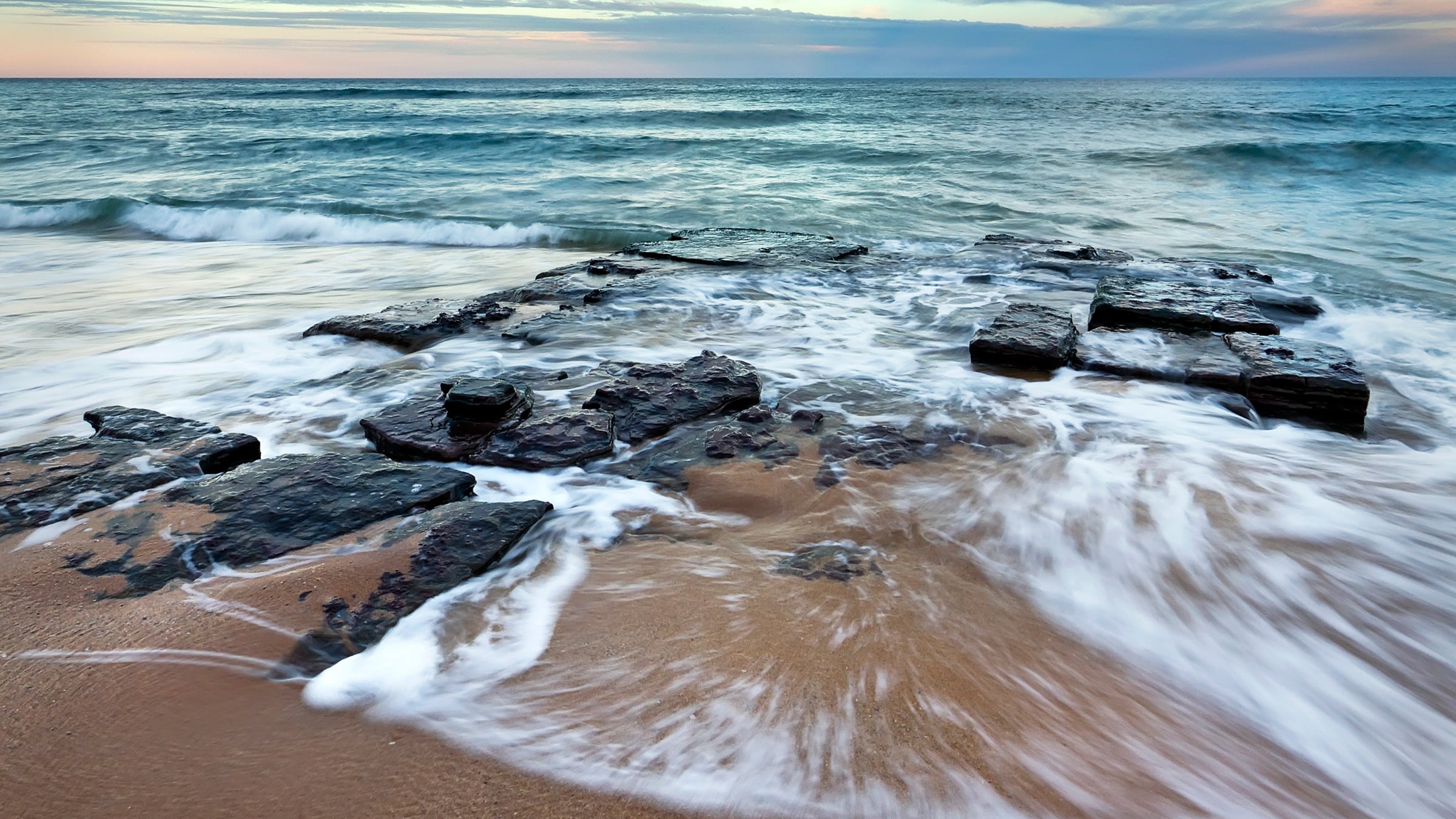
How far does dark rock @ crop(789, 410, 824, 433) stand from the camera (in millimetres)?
3316

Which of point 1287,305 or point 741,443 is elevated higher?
point 1287,305

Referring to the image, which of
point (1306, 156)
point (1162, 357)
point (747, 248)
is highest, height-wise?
point (1306, 156)

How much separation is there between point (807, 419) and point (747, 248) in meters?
3.90

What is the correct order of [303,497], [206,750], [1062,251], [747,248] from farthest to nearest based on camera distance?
[747,248] < [1062,251] < [303,497] < [206,750]

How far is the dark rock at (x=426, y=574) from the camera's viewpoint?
6.32ft

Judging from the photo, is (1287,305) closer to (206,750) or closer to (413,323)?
(413,323)

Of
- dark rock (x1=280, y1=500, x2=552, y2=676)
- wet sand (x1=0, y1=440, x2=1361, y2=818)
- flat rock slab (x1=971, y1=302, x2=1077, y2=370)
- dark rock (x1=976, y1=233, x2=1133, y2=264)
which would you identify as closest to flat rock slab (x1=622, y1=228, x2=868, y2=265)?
dark rock (x1=976, y1=233, x2=1133, y2=264)

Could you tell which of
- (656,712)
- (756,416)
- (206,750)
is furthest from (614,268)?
(206,750)

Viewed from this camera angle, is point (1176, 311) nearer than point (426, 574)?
No

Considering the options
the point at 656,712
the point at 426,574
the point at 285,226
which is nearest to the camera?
the point at 656,712

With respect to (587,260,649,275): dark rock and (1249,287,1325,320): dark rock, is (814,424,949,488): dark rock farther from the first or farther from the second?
(1249,287,1325,320): dark rock

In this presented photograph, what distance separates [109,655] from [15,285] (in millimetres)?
6827

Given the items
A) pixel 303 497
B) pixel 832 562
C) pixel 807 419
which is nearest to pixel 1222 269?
pixel 807 419

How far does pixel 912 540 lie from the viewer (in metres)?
2.55
